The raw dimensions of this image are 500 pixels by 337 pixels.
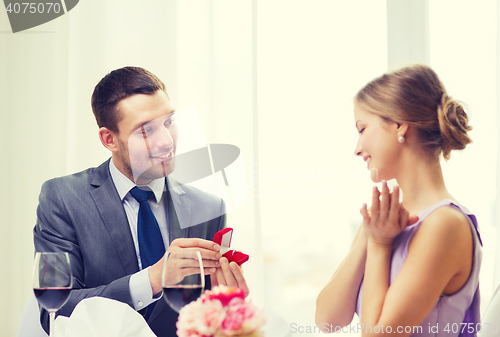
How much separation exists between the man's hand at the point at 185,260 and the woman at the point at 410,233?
1.00ft

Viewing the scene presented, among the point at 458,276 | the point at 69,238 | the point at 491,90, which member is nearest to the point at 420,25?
the point at 491,90

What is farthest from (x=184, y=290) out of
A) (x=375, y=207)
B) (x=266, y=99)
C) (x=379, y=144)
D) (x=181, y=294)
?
(x=266, y=99)

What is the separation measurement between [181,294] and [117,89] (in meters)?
0.91

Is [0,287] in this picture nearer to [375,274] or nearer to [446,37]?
[375,274]

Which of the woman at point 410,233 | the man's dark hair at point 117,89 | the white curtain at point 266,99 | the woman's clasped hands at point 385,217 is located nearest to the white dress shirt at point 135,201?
the man's dark hair at point 117,89

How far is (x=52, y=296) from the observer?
822 mm

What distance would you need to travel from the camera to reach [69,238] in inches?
51.3

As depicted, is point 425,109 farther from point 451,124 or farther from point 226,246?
point 226,246

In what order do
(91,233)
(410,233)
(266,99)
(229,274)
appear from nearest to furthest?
(410,233) → (229,274) → (91,233) → (266,99)

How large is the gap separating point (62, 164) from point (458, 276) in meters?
1.53

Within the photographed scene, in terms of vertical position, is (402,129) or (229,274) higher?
(402,129)

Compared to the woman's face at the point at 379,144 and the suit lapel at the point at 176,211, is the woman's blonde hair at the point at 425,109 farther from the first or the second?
the suit lapel at the point at 176,211

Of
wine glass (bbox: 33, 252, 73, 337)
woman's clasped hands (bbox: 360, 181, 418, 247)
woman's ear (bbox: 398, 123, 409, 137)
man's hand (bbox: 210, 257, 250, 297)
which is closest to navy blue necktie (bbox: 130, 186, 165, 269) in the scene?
man's hand (bbox: 210, 257, 250, 297)

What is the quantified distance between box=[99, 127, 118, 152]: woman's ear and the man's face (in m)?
0.01
